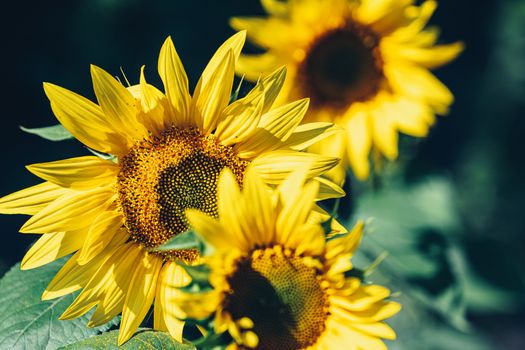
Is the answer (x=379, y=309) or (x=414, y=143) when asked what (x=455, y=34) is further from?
(x=379, y=309)

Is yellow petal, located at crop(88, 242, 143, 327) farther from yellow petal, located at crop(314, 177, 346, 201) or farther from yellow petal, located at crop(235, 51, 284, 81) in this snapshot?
yellow petal, located at crop(235, 51, 284, 81)

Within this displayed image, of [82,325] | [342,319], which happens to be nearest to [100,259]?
[82,325]

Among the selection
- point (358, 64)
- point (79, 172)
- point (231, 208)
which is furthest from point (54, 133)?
point (358, 64)

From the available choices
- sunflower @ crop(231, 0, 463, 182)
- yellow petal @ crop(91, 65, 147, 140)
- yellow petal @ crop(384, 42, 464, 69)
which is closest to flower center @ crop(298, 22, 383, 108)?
sunflower @ crop(231, 0, 463, 182)

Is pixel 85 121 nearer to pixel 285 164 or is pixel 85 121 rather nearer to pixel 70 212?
pixel 70 212

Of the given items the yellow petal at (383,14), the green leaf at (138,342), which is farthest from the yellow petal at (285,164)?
the yellow petal at (383,14)
